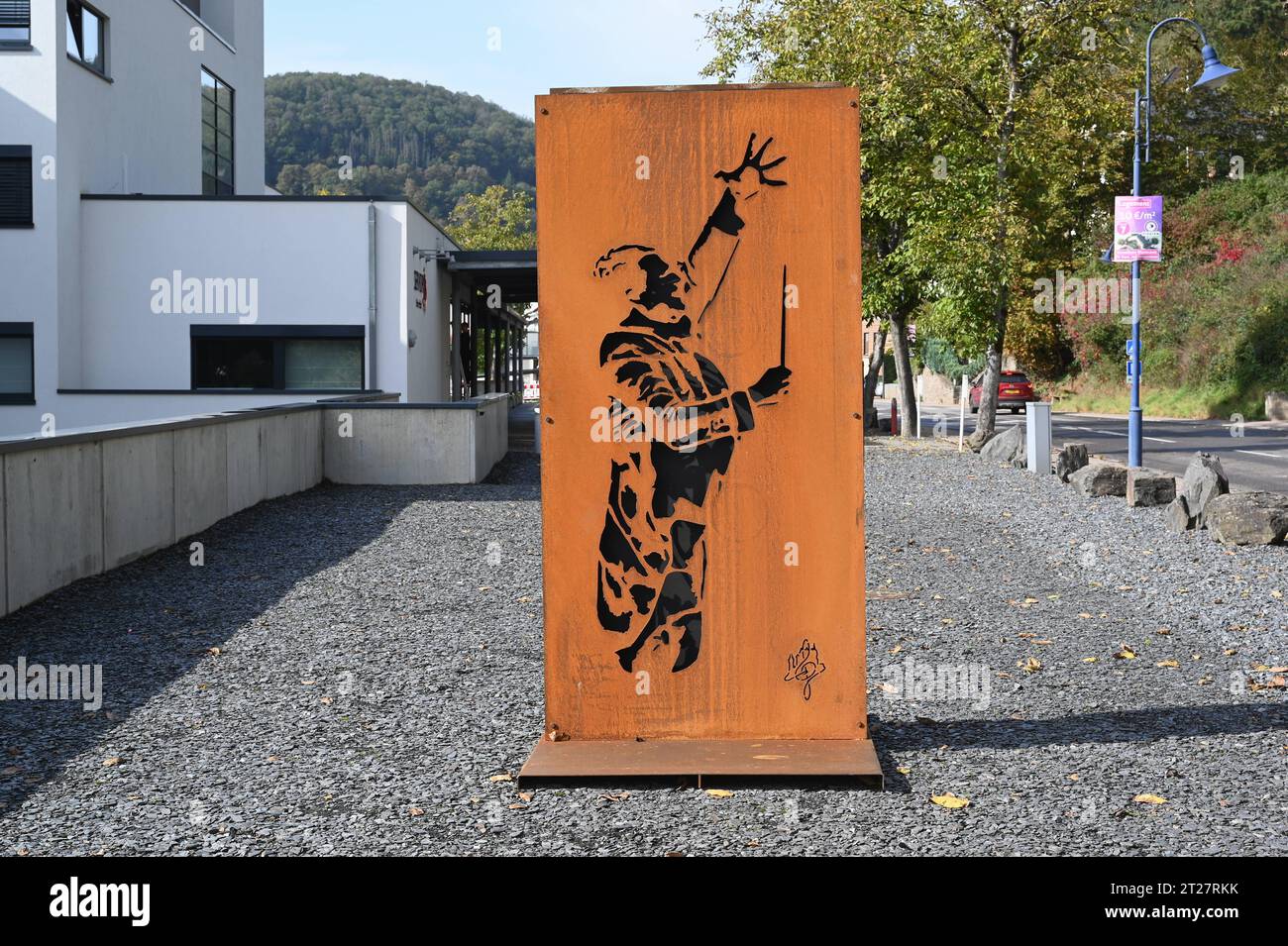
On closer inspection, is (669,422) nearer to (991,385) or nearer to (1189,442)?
(991,385)

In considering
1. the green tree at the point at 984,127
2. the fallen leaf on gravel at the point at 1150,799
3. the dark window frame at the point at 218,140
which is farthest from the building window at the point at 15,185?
the fallen leaf on gravel at the point at 1150,799

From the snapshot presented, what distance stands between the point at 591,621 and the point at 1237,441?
78.4 ft

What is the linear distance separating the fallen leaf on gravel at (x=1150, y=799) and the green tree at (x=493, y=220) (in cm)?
5631

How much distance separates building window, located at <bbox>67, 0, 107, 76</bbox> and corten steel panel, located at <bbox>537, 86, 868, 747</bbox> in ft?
72.2

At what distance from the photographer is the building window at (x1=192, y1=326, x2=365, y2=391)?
24.6 m

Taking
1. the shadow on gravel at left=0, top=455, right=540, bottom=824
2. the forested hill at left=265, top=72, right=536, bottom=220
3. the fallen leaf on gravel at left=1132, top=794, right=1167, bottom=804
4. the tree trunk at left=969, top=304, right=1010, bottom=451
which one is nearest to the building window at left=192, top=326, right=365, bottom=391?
the shadow on gravel at left=0, top=455, right=540, bottom=824

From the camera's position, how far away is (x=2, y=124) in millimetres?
23094

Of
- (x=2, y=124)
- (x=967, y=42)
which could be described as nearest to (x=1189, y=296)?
(x=967, y=42)

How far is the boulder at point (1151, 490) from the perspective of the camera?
1466 cm

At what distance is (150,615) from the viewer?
8.64 metres

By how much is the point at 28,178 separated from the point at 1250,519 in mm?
20524

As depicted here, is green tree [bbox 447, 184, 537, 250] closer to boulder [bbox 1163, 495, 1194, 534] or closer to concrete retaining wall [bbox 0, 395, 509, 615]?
concrete retaining wall [bbox 0, 395, 509, 615]

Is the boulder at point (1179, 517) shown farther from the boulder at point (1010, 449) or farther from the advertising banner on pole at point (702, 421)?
the advertising banner on pole at point (702, 421)

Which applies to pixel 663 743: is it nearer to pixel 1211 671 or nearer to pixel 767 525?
pixel 767 525
